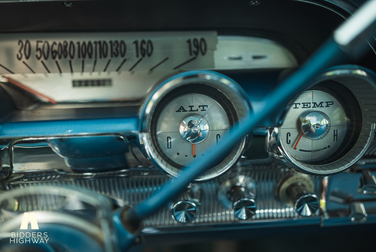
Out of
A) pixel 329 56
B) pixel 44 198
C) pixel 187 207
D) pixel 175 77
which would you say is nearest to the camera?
pixel 329 56

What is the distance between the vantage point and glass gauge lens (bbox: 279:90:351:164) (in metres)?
1.09

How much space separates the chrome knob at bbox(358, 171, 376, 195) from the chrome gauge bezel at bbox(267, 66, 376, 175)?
237mm

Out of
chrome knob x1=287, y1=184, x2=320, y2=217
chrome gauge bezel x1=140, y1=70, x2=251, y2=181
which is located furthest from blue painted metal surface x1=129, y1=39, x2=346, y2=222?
chrome knob x1=287, y1=184, x2=320, y2=217

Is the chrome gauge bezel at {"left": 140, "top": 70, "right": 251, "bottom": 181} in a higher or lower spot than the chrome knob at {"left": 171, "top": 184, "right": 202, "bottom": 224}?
higher

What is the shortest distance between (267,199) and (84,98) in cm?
92

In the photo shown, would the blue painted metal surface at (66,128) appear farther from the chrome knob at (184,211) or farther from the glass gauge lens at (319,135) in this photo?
the glass gauge lens at (319,135)

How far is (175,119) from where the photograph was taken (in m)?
1.07

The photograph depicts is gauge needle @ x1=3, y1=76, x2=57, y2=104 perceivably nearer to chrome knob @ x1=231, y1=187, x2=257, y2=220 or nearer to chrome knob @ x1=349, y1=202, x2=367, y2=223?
chrome knob @ x1=231, y1=187, x2=257, y2=220

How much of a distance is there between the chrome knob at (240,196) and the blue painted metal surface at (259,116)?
0.52 m

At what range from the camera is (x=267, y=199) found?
128cm

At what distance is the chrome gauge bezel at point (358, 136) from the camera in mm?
994

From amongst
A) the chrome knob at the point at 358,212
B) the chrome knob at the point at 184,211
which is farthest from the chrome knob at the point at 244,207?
the chrome knob at the point at 358,212

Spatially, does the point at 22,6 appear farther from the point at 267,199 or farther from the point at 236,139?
the point at 267,199

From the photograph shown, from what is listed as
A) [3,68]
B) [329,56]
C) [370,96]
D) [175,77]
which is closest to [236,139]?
[329,56]
